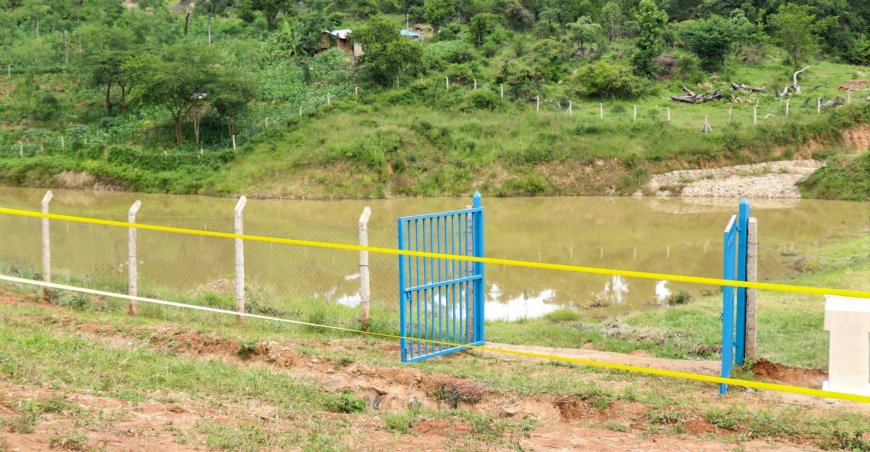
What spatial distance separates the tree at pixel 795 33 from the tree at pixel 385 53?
1955cm

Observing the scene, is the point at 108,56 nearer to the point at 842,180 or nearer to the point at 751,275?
the point at 842,180

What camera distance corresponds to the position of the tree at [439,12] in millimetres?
54375

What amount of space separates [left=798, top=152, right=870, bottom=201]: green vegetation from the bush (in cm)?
1094

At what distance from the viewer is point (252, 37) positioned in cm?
5253

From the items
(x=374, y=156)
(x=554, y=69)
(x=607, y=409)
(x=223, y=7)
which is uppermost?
(x=223, y=7)

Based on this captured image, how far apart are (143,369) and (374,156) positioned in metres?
26.0

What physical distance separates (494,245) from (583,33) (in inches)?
1033

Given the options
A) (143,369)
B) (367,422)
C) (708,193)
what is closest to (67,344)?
(143,369)

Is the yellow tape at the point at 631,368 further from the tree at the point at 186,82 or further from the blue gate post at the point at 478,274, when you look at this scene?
the tree at the point at 186,82

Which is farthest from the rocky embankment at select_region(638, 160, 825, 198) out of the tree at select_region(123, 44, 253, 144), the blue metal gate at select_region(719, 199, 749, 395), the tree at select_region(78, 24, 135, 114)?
the tree at select_region(78, 24, 135, 114)

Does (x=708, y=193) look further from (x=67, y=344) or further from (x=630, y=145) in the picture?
(x=67, y=344)

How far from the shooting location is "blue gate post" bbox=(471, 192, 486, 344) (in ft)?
37.0

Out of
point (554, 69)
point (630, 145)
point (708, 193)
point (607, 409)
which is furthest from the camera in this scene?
point (554, 69)

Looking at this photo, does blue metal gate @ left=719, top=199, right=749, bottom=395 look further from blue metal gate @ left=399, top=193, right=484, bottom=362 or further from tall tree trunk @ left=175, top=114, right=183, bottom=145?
tall tree trunk @ left=175, top=114, right=183, bottom=145
